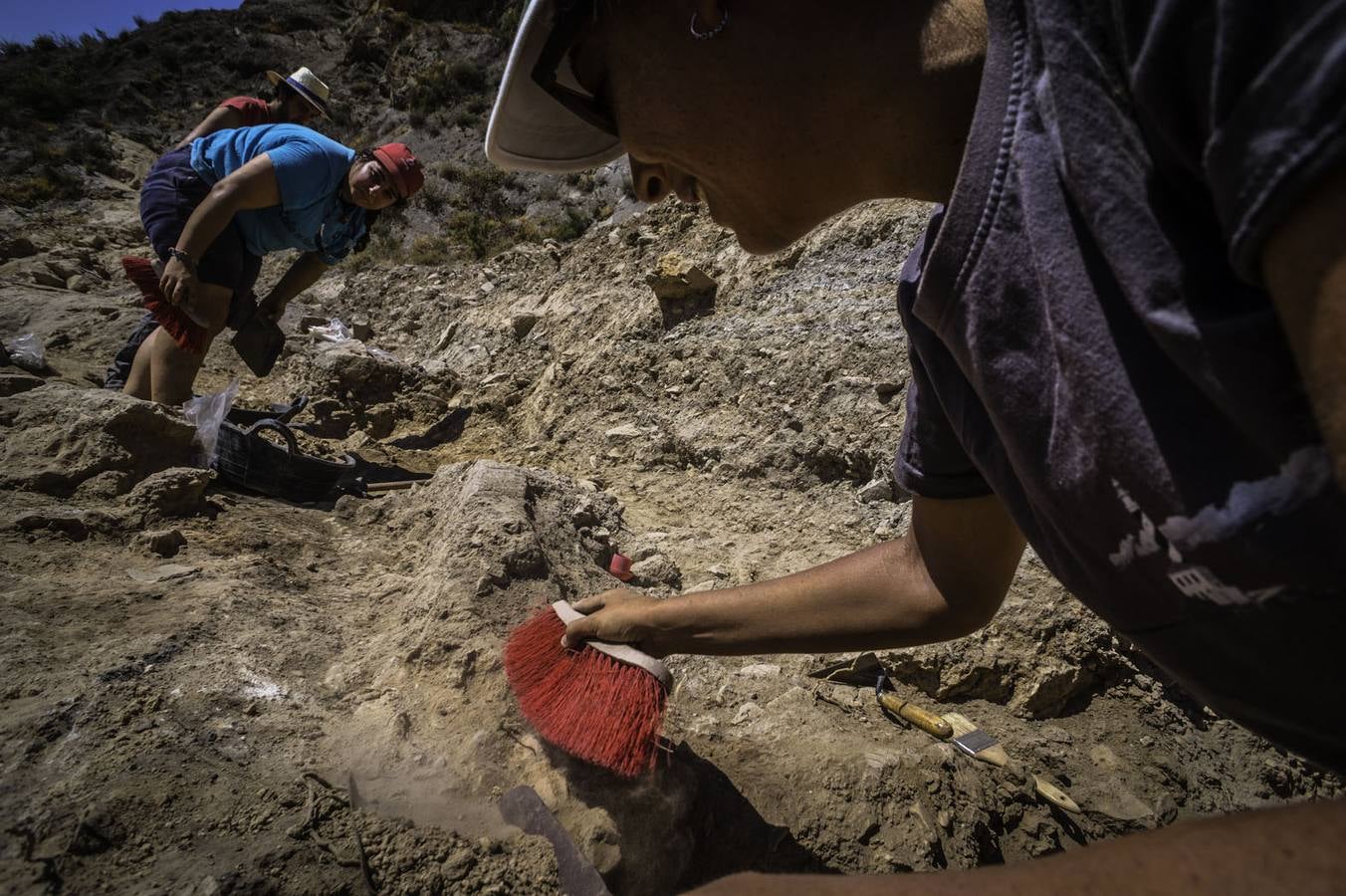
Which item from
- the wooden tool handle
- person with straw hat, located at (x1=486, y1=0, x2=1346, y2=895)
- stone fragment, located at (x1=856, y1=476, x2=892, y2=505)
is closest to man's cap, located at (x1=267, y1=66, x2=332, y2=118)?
stone fragment, located at (x1=856, y1=476, x2=892, y2=505)

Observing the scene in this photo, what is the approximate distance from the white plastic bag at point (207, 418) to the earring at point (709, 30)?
2.69 m

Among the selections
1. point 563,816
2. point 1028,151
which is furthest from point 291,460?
point 1028,151

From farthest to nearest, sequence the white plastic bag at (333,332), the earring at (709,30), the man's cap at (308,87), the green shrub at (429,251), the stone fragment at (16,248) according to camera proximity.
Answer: the green shrub at (429,251), the stone fragment at (16,248), the white plastic bag at (333,332), the man's cap at (308,87), the earring at (709,30)

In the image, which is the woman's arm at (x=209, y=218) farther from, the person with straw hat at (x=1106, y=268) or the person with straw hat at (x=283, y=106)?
the person with straw hat at (x=1106, y=268)

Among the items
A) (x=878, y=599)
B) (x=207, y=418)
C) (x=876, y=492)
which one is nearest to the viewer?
(x=878, y=599)

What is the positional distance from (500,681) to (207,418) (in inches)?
87.6

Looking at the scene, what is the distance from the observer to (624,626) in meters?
1.35

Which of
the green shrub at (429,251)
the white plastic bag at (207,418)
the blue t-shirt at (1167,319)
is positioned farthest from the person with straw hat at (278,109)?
the blue t-shirt at (1167,319)

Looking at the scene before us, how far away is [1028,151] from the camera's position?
60cm

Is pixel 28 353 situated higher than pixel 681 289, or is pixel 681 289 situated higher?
pixel 681 289

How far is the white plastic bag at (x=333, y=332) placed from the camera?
618cm

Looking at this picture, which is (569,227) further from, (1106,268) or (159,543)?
(1106,268)

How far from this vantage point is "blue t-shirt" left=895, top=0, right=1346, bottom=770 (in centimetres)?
40

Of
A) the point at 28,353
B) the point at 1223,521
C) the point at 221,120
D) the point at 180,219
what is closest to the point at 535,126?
the point at 1223,521
